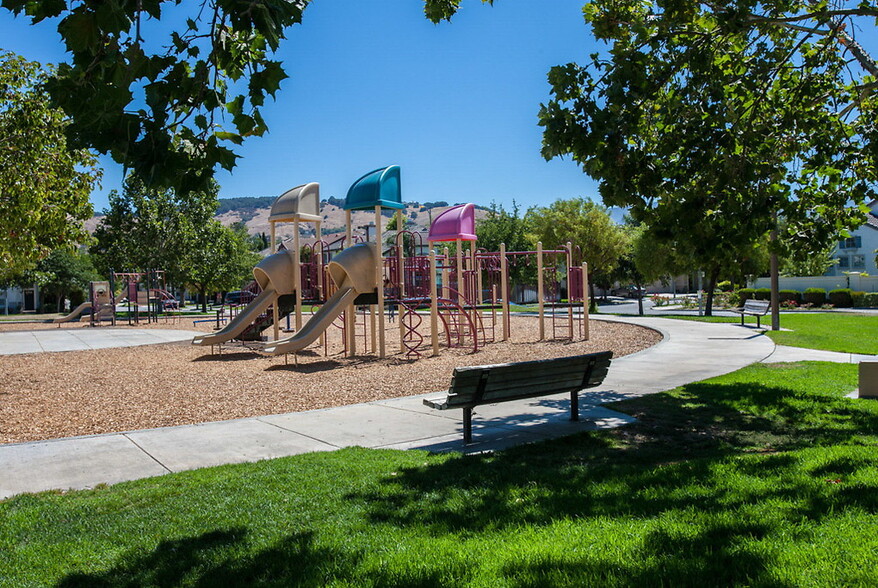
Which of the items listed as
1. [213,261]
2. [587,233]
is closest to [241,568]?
[587,233]

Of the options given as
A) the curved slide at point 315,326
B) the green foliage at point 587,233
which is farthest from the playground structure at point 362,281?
the green foliage at point 587,233

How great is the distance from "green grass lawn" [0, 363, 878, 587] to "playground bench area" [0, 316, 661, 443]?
344cm

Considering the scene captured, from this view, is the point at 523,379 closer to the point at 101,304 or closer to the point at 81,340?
the point at 81,340

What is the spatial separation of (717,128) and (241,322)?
1232cm

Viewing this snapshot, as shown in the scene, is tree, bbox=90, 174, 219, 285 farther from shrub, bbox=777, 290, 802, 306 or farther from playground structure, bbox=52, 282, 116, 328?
shrub, bbox=777, 290, 802, 306

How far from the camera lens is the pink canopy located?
1898cm

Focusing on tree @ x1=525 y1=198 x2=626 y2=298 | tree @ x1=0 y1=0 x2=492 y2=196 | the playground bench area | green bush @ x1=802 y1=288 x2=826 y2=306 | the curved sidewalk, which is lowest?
the curved sidewalk

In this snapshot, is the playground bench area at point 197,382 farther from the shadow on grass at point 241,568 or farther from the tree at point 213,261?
the tree at point 213,261

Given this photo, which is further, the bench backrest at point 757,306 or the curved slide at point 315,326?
the bench backrest at point 757,306

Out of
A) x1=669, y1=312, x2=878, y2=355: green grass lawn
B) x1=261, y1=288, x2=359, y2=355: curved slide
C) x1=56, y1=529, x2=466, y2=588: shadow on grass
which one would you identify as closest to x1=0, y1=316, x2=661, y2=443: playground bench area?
x1=261, y1=288, x2=359, y2=355: curved slide

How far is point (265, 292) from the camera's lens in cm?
1756

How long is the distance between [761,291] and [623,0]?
36.4 meters

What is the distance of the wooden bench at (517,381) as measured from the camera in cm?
679

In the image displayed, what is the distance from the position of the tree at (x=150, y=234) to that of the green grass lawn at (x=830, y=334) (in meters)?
33.7
